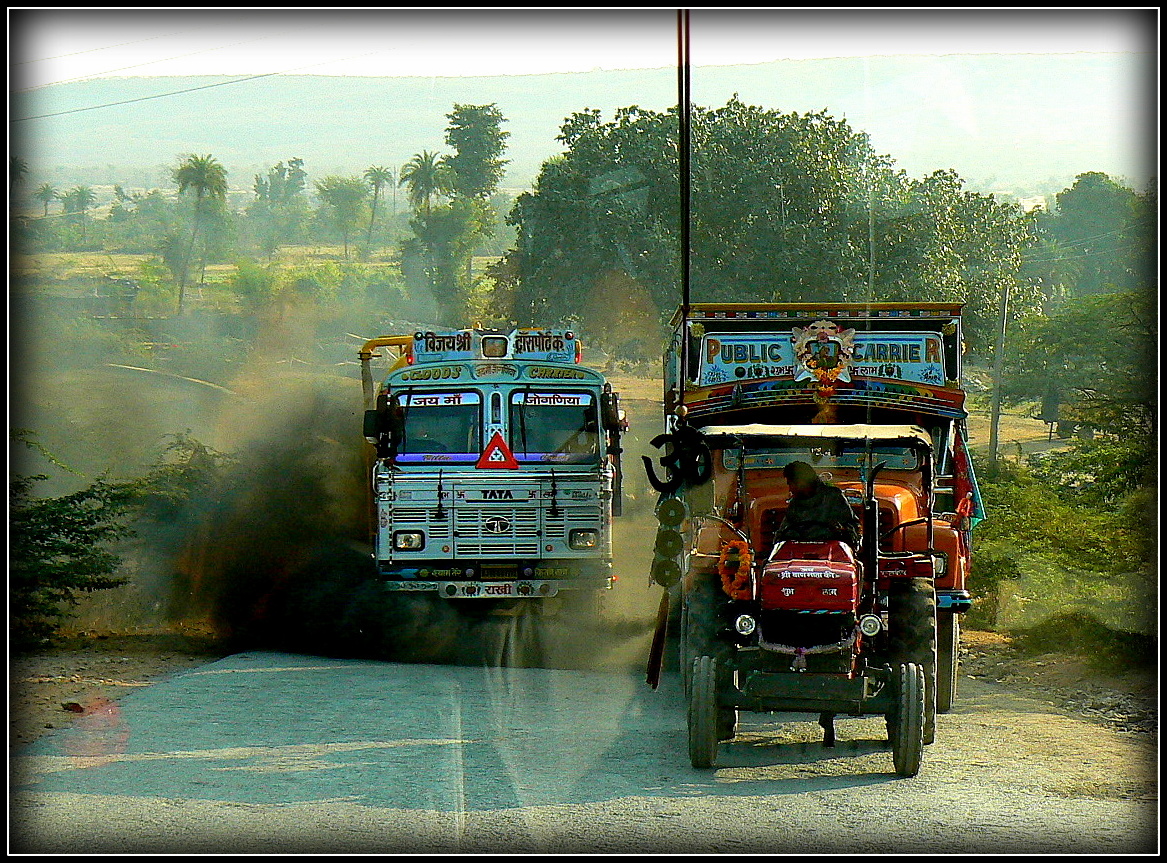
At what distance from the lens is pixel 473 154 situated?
78.6m

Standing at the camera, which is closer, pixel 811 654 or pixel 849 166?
pixel 811 654

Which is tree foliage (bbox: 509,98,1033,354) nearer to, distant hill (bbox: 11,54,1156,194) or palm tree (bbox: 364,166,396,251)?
distant hill (bbox: 11,54,1156,194)

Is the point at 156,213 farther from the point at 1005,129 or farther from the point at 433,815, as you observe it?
the point at 433,815

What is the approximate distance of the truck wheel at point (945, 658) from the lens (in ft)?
34.3

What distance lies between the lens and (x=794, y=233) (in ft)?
107

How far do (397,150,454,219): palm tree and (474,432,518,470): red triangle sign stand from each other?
64832 mm

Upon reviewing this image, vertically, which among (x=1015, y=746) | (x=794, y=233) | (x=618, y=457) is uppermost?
(x=794, y=233)

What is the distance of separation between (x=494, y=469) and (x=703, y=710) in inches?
236

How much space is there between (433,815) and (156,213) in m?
84.2

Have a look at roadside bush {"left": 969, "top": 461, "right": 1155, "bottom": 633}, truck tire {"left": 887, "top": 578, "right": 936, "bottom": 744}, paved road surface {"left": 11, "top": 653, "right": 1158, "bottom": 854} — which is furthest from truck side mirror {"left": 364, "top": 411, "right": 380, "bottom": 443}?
roadside bush {"left": 969, "top": 461, "right": 1155, "bottom": 633}

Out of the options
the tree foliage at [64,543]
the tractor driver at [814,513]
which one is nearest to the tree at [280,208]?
the tree foliage at [64,543]

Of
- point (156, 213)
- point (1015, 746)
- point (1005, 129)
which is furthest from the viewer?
point (156, 213)

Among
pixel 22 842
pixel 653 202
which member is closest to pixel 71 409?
pixel 653 202

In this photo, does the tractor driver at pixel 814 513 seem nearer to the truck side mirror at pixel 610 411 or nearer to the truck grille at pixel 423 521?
the truck side mirror at pixel 610 411
